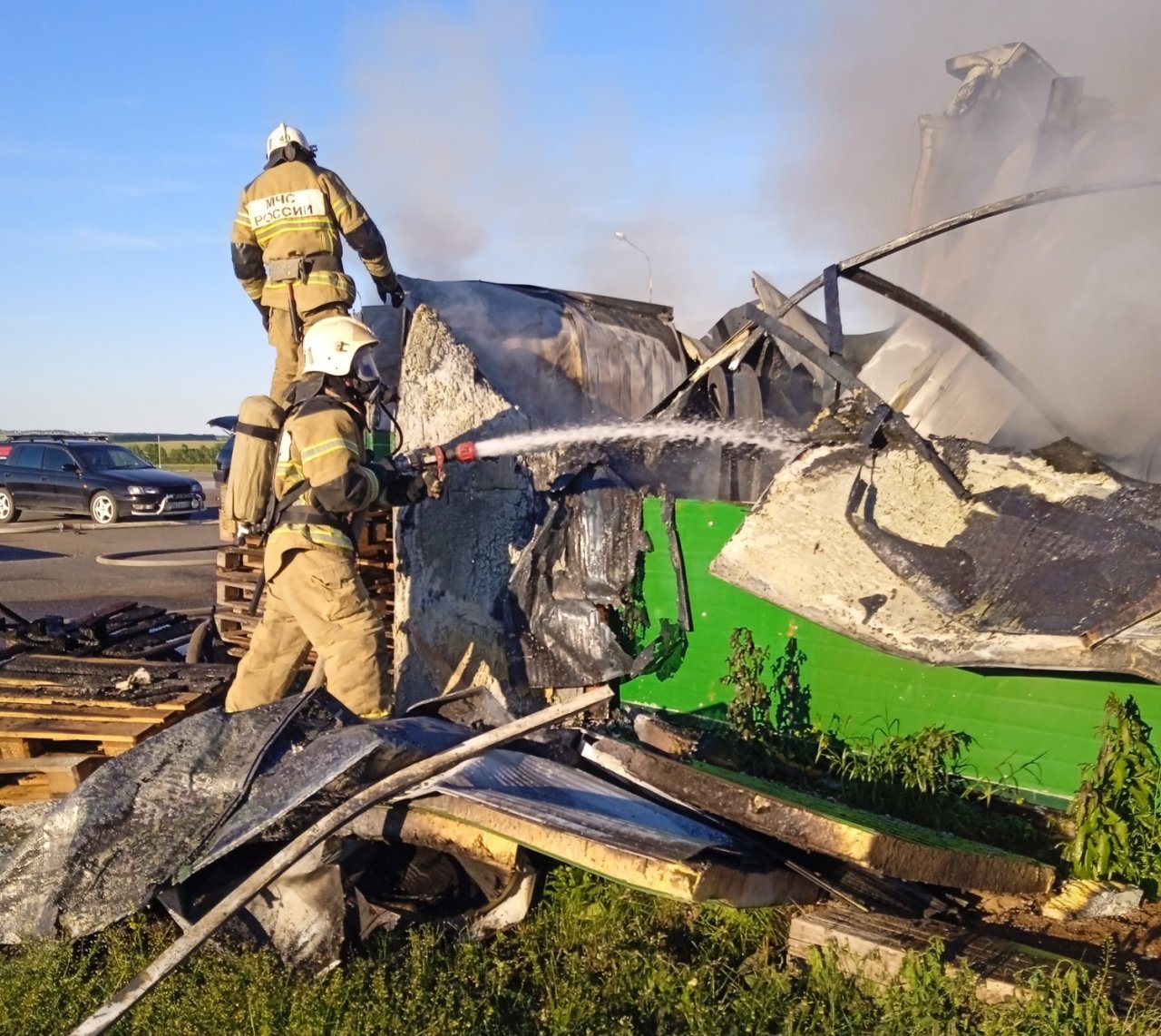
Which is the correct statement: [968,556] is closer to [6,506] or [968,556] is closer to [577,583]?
[577,583]

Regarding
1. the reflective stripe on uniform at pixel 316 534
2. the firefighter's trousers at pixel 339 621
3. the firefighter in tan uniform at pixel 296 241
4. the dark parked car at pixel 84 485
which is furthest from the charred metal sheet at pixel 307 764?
the dark parked car at pixel 84 485

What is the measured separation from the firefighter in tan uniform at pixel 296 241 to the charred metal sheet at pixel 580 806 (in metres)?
2.63

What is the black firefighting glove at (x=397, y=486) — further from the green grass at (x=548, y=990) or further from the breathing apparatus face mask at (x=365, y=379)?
the green grass at (x=548, y=990)

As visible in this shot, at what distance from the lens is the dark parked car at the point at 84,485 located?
18.6 metres

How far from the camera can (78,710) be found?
4637 mm

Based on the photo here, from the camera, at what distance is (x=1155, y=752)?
3.59 metres

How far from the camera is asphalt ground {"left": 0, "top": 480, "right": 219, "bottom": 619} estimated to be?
9852 mm

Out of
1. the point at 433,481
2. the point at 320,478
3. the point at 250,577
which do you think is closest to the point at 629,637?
the point at 433,481

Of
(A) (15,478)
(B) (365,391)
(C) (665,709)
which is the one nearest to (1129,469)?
(C) (665,709)

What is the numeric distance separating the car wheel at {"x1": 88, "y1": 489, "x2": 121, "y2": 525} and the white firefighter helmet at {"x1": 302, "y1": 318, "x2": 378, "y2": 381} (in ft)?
50.8

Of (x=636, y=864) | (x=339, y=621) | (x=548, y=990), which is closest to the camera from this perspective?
(x=636, y=864)

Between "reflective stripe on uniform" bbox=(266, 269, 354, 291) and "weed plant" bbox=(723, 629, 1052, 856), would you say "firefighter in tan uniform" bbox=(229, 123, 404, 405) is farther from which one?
"weed plant" bbox=(723, 629, 1052, 856)

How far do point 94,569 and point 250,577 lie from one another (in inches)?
268

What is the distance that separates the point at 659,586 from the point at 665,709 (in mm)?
563
